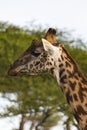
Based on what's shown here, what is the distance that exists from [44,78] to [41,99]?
1159 millimetres

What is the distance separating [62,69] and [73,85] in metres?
0.25

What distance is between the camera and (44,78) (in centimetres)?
2886

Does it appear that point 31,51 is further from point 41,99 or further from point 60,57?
point 41,99

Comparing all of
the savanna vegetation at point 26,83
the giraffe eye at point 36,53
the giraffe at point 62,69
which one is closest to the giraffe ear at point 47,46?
the giraffe at point 62,69

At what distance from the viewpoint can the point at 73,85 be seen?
22.6 ft

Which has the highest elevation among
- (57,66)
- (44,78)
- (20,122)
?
(57,66)

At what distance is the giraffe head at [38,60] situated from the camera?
6.82 metres

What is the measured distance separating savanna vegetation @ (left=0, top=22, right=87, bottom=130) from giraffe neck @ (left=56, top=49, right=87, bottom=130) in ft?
67.4

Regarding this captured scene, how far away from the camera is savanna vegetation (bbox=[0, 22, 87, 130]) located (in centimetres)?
2795

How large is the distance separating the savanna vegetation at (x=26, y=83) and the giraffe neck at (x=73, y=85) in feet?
67.4

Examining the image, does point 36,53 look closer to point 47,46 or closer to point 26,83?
point 47,46

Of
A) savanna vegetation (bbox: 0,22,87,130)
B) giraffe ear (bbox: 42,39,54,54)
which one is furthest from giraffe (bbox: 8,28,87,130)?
savanna vegetation (bbox: 0,22,87,130)

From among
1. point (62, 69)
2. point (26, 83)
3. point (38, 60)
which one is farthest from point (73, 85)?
point (26, 83)

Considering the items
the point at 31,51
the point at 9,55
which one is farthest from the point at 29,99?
the point at 31,51
